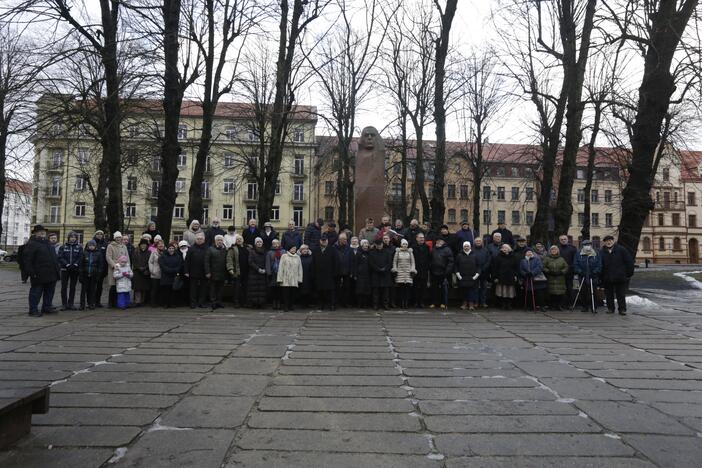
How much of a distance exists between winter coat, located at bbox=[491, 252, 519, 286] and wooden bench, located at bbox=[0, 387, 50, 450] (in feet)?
33.0

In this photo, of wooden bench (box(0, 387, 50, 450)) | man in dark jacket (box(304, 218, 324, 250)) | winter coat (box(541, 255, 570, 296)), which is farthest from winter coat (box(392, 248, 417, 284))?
wooden bench (box(0, 387, 50, 450))

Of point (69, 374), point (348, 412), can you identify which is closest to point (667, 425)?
point (348, 412)

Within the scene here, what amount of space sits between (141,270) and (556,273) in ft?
32.7

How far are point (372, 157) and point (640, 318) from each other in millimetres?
8675

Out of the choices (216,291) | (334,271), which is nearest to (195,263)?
(216,291)

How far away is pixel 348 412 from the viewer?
405 cm

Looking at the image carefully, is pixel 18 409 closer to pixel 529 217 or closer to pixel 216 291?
pixel 216 291

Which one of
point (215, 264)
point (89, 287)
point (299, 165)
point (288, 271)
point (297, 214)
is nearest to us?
point (89, 287)

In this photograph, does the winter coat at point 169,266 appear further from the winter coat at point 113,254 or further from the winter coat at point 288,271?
the winter coat at point 288,271

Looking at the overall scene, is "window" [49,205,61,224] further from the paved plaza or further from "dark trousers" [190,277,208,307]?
the paved plaza

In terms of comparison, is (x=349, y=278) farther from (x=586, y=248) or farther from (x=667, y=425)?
(x=667, y=425)

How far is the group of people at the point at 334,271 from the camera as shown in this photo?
11062 mm

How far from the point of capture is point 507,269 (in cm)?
1167

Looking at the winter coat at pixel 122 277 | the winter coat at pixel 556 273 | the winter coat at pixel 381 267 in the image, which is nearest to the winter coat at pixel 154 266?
the winter coat at pixel 122 277
